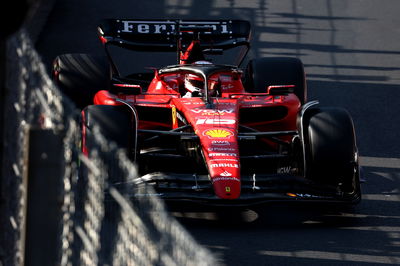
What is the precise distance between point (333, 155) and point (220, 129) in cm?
86

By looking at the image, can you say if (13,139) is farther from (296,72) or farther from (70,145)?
(296,72)

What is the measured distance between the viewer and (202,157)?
303 inches

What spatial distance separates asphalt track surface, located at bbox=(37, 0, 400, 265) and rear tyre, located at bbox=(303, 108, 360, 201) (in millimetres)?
264

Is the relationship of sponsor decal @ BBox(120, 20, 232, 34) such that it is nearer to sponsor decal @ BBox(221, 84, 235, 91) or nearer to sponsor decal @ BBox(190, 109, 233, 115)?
sponsor decal @ BBox(221, 84, 235, 91)

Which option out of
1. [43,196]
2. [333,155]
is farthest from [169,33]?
[43,196]

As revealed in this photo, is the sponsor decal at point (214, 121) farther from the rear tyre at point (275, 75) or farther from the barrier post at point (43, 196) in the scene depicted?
the barrier post at point (43, 196)

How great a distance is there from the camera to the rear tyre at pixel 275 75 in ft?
32.0

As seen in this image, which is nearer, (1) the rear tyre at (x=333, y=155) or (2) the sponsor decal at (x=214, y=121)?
(1) the rear tyre at (x=333, y=155)

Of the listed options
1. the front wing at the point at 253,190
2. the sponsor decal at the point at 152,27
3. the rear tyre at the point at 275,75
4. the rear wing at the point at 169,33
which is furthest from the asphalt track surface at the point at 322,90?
the sponsor decal at the point at 152,27

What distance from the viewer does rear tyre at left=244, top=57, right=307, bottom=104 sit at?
9750mm

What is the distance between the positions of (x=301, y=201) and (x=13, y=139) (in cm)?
450

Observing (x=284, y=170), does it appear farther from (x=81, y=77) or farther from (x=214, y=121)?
(x=81, y=77)

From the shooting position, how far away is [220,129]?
7.86 m

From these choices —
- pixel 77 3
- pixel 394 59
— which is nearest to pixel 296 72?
pixel 394 59
